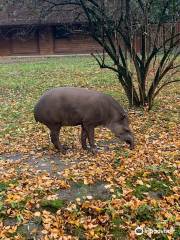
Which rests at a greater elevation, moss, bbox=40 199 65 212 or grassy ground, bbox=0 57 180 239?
moss, bbox=40 199 65 212

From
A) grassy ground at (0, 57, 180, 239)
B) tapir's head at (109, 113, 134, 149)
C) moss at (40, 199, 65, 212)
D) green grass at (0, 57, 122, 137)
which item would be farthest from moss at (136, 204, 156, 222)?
green grass at (0, 57, 122, 137)

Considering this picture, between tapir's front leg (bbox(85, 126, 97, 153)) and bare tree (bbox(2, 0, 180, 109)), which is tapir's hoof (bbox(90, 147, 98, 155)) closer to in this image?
tapir's front leg (bbox(85, 126, 97, 153))

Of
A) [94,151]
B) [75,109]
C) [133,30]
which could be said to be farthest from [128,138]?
[133,30]

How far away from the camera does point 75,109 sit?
28.2 ft

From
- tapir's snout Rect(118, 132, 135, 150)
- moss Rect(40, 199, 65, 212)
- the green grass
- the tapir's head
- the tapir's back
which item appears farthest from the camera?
the green grass

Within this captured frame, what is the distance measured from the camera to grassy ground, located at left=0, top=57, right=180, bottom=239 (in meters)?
5.96

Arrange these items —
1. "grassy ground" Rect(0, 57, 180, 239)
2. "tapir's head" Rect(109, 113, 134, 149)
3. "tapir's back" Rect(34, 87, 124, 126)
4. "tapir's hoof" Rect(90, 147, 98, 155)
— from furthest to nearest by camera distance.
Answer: "tapir's head" Rect(109, 113, 134, 149), "tapir's hoof" Rect(90, 147, 98, 155), "tapir's back" Rect(34, 87, 124, 126), "grassy ground" Rect(0, 57, 180, 239)

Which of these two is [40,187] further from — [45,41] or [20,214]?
[45,41]

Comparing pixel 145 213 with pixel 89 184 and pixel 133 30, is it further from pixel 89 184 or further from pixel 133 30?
pixel 133 30

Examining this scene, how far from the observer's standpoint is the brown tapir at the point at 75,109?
859 cm

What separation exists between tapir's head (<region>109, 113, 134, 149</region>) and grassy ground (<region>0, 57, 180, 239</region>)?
0.30 m

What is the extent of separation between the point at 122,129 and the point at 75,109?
1266mm

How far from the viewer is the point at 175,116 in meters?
13.0

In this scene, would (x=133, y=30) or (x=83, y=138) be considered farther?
(x=133, y=30)
